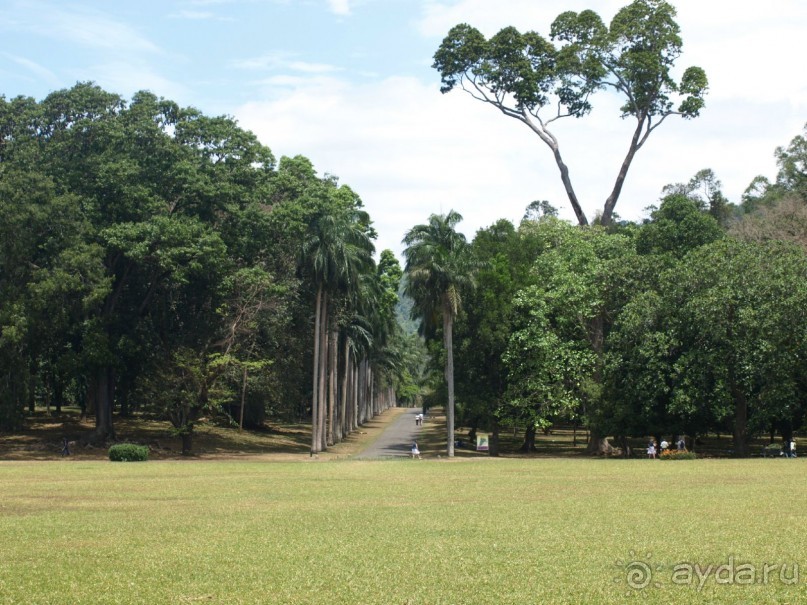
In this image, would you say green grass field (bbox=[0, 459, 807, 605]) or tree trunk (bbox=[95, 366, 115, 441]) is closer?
green grass field (bbox=[0, 459, 807, 605])

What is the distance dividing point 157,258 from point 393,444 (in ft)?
84.7

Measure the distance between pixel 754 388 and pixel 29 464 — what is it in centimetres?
3753

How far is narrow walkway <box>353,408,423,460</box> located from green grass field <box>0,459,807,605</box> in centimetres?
2438

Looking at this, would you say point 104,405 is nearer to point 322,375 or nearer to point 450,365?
point 322,375

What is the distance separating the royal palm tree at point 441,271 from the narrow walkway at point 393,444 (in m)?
5.18

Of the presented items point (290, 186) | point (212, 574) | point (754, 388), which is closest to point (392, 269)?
point (290, 186)

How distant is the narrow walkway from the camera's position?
58391 millimetres

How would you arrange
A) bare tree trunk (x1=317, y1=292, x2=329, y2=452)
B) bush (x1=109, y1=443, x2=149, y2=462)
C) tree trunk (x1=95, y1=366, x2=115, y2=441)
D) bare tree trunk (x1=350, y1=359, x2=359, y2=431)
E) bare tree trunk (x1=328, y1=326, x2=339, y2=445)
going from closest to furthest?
bush (x1=109, y1=443, x2=149, y2=462), tree trunk (x1=95, y1=366, x2=115, y2=441), bare tree trunk (x1=317, y1=292, x2=329, y2=452), bare tree trunk (x1=328, y1=326, x2=339, y2=445), bare tree trunk (x1=350, y1=359, x2=359, y2=431)

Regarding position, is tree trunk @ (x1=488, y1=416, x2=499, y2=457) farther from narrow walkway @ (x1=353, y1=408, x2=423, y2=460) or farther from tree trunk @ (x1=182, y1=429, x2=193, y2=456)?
tree trunk @ (x1=182, y1=429, x2=193, y2=456)

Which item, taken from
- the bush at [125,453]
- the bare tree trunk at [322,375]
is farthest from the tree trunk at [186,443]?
the bare tree trunk at [322,375]

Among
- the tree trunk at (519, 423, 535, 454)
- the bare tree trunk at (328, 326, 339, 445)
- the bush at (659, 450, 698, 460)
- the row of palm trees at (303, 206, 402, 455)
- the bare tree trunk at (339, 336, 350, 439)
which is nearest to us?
the bush at (659, 450, 698, 460)

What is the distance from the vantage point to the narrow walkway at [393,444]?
58.4 meters

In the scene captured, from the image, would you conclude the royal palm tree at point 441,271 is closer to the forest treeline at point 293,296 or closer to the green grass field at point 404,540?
the forest treeline at point 293,296

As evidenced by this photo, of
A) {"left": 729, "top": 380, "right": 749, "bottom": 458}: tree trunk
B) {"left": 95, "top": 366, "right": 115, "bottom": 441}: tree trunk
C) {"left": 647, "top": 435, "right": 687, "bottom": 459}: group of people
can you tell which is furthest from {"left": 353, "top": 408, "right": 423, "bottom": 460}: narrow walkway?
{"left": 729, "top": 380, "right": 749, "bottom": 458}: tree trunk
